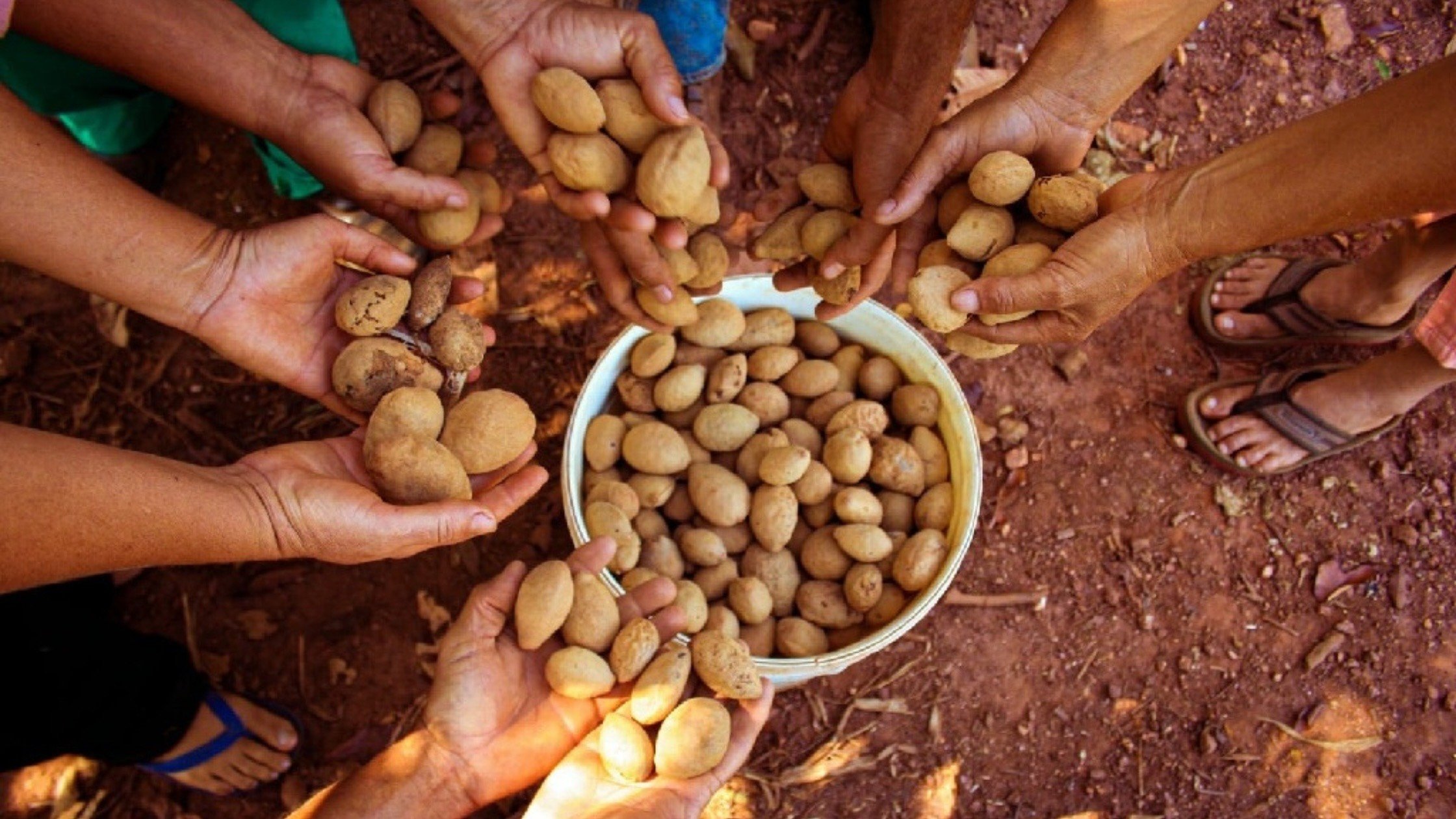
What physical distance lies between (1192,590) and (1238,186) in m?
1.32

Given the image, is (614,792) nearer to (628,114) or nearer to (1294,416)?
(628,114)

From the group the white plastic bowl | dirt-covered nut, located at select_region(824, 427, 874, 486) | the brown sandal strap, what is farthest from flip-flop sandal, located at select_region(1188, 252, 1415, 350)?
dirt-covered nut, located at select_region(824, 427, 874, 486)

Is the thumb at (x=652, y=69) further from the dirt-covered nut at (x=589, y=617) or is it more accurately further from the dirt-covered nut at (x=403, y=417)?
the dirt-covered nut at (x=589, y=617)

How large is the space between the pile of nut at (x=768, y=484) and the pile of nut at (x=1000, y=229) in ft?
1.58

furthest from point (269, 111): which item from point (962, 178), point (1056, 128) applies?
point (1056, 128)

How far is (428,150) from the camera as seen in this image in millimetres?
2150

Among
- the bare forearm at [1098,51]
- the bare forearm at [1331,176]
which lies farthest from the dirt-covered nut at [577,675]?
the bare forearm at [1098,51]

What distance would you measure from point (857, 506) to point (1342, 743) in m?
1.42

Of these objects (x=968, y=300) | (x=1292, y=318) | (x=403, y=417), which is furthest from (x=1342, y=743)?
(x=403, y=417)

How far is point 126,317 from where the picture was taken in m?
2.68

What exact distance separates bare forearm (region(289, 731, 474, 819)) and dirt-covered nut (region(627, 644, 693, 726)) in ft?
1.13

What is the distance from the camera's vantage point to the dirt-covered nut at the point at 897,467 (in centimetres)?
220

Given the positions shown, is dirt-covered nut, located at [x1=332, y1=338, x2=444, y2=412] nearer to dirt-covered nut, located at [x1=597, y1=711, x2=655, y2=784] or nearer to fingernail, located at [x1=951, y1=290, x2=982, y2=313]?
dirt-covered nut, located at [x1=597, y1=711, x2=655, y2=784]

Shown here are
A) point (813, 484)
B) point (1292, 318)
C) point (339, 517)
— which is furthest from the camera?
point (1292, 318)
